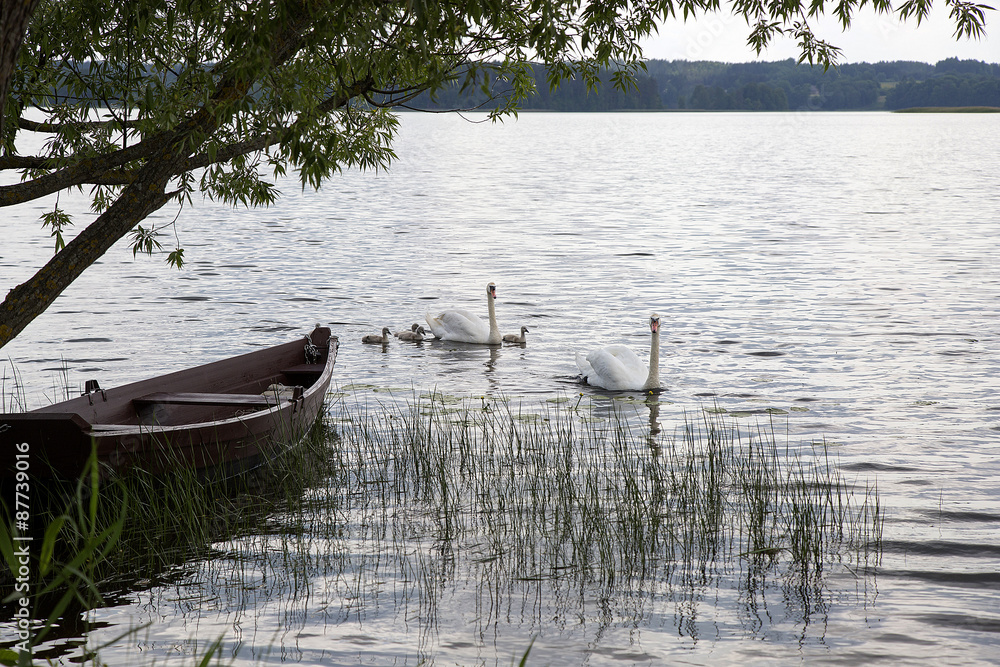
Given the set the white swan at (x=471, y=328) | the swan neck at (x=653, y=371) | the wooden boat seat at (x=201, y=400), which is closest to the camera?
the wooden boat seat at (x=201, y=400)

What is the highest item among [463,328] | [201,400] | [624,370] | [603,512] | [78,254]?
[78,254]

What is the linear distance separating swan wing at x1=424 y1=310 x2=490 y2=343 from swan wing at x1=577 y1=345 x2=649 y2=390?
143 inches

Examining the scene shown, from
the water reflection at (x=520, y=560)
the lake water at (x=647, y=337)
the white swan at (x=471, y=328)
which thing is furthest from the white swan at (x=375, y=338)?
the water reflection at (x=520, y=560)

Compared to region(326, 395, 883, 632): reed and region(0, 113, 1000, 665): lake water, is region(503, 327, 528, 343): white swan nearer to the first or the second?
region(0, 113, 1000, 665): lake water

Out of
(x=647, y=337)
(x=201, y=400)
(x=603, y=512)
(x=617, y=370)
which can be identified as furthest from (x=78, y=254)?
(x=647, y=337)

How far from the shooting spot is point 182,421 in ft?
36.5

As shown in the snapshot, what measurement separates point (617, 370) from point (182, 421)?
6985 millimetres

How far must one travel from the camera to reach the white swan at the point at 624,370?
1508cm

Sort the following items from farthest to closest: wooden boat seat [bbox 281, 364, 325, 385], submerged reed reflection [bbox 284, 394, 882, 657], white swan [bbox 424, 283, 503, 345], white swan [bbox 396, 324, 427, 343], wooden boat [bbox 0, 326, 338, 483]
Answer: white swan [bbox 396, 324, 427, 343]
white swan [bbox 424, 283, 503, 345]
wooden boat seat [bbox 281, 364, 325, 385]
wooden boat [bbox 0, 326, 338, 483]
submerged reed reflection [bbox 284, 394, 882, 657]

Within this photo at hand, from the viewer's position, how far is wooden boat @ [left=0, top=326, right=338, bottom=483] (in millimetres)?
8211

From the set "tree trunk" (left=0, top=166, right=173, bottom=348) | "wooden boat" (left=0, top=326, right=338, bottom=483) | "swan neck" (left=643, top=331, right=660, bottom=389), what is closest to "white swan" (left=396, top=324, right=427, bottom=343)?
"wooden boat" (left=0, top=326, right=338, bottom=483)

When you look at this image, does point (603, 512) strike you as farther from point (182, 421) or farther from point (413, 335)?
point (413, 335)

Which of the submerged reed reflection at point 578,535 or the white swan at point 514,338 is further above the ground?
the white swan at point 514,338

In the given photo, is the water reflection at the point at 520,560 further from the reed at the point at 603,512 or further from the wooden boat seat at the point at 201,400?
the wooden boat seat at the point at 201,400
